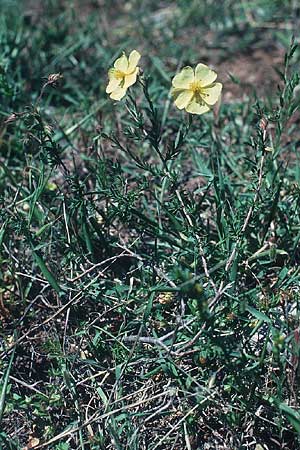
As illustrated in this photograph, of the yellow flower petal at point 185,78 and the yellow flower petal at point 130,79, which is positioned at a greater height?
the yellow flower petal at point 130,79

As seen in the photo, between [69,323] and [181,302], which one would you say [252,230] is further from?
[69,323]

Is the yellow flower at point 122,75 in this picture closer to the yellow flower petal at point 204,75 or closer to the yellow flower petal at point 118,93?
the yellow flower petal at point 118,93

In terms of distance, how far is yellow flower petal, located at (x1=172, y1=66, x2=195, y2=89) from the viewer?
7.00 feet

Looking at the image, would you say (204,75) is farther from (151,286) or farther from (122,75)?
(151,286)

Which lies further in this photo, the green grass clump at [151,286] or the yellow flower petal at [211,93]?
the yellow flower petal at [211,93]

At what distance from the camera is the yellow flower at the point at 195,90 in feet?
7.02

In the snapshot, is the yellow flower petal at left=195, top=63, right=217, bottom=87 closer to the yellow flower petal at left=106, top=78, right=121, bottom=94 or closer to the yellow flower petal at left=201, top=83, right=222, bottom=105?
the yellow flower petal at left=201, top=83, right=222, bottom=105

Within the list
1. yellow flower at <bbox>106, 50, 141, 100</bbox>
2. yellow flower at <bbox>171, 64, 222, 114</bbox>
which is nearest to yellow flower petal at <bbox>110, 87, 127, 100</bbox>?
yellow flower at <bbox>106, 50, 141, 100</bbox>

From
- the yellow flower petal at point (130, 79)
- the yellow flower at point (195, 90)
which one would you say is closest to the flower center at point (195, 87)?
the yellow flower at point (195, 90)

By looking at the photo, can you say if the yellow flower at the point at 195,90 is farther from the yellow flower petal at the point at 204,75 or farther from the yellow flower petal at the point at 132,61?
the yellow flower petal at the point at 132,61

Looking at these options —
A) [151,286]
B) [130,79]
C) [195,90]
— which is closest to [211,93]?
[195,90]

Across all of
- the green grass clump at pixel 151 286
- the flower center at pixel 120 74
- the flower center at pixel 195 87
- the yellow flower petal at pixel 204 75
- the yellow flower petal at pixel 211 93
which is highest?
the flower center at pixel 120 74

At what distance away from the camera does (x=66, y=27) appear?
3648 mm

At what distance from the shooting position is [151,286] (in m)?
2.29
